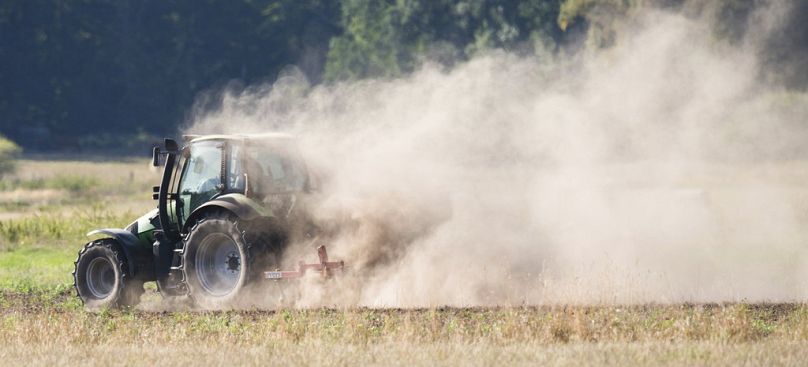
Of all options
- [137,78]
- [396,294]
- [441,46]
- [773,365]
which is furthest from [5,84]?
[773,365]

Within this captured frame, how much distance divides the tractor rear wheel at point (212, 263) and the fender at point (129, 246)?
3.37ft

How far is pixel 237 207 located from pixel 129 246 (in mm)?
1964

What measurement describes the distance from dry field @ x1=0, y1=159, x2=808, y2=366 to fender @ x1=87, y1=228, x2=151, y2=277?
0.69 meters

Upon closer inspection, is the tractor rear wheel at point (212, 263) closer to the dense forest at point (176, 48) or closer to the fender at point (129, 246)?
the fender at point (129, 246)

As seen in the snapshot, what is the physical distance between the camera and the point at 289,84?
65.3ft

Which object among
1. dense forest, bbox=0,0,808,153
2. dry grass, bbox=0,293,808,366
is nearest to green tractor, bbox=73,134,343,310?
dry grass, bbox=0,293,808,366

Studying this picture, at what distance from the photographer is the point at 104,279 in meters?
17.4

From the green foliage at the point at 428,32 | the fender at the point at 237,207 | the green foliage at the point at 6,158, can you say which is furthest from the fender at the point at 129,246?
the green foliage at the point at 428,32

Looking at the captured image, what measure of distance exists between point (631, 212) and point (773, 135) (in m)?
22.7

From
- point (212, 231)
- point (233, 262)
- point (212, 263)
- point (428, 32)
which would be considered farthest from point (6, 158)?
point (212, 231)

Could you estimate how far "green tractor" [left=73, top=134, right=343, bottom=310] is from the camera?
15.9 m

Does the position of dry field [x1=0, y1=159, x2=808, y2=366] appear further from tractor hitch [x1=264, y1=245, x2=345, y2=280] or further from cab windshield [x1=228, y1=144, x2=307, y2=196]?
cab windshield [x1=228, y1=144, x2=307, y2=196]

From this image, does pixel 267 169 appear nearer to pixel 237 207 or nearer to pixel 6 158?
pixel 237 207

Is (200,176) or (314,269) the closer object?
(314,269)
